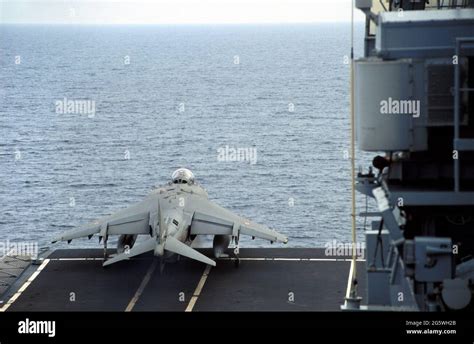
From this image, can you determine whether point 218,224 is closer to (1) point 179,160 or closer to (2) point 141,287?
(2) point 141,287

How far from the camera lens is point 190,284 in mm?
52594

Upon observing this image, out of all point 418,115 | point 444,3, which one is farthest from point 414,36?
point 444,3

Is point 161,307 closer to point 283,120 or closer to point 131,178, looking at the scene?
point 131,178

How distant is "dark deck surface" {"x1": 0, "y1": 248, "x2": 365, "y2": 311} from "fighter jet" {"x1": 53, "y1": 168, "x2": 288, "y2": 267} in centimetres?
148

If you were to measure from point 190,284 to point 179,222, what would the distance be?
508 centimetres

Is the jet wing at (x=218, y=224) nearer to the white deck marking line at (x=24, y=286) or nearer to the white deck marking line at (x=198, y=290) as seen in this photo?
the white deck marking line at (x=198, y=290)

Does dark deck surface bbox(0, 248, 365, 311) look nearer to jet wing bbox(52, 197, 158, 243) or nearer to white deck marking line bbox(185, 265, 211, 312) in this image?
white deck marking line bbox(185, 265, 211, 312)

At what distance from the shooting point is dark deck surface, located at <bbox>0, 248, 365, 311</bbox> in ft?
155

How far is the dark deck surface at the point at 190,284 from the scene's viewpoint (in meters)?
47.3

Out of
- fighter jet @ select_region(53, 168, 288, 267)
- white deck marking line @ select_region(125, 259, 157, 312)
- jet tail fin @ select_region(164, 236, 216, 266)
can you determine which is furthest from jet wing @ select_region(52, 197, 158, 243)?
jet tail fin @ select_region(164, 236, 216, 266)

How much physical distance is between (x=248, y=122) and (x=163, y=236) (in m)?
117

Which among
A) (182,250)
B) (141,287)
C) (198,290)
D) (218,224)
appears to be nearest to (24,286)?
(141,287)

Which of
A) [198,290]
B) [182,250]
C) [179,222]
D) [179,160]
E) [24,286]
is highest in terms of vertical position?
[179,222]

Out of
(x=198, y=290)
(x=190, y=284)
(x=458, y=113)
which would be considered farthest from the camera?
(x=190, y=284)
